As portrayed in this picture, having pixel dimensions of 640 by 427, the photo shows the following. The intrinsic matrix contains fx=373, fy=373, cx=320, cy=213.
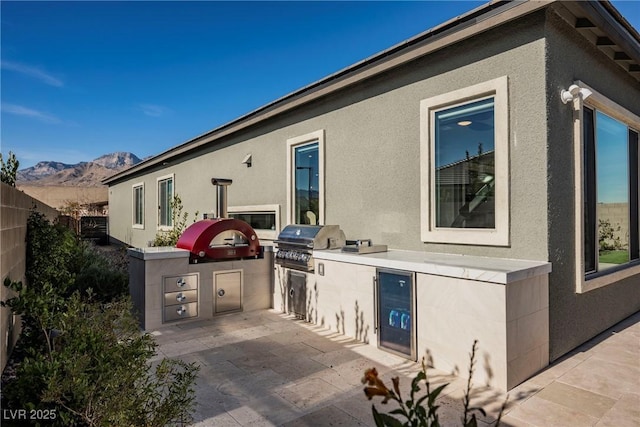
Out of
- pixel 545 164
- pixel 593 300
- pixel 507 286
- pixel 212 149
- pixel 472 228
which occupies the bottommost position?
pixel 593 300

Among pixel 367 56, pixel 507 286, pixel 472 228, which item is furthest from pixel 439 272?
pixel 367 56

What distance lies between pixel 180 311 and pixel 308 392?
11.4 feet

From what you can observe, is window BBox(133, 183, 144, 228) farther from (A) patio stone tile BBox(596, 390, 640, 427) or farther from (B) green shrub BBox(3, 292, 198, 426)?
(A) patio stone tile BBox(596, 390, 640, 427)

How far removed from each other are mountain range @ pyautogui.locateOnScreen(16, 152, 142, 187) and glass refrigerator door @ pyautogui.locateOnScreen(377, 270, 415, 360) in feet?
225

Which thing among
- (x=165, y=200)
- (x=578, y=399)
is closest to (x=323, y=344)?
(x=578, y=399)

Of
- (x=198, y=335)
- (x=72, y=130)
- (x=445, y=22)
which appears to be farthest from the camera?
(x=72, y=130)

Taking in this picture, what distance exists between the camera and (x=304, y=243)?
670cm

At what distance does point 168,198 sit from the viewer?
51.9 feet

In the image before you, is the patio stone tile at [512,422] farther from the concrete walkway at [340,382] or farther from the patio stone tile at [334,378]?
the patio stone tile at [334,378]

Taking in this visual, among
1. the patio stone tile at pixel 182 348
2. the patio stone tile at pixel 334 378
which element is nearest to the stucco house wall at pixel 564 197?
the patio stone tile at pixel 334 378

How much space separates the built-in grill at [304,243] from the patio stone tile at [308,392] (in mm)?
2602

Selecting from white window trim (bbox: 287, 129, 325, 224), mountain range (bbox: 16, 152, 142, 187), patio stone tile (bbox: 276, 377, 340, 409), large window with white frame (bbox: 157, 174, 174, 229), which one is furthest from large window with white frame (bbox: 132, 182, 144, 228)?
mountain range (bbox: 16, 152, 142, 187)

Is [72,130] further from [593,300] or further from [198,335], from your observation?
[593,300]

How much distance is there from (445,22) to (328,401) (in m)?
5.14
